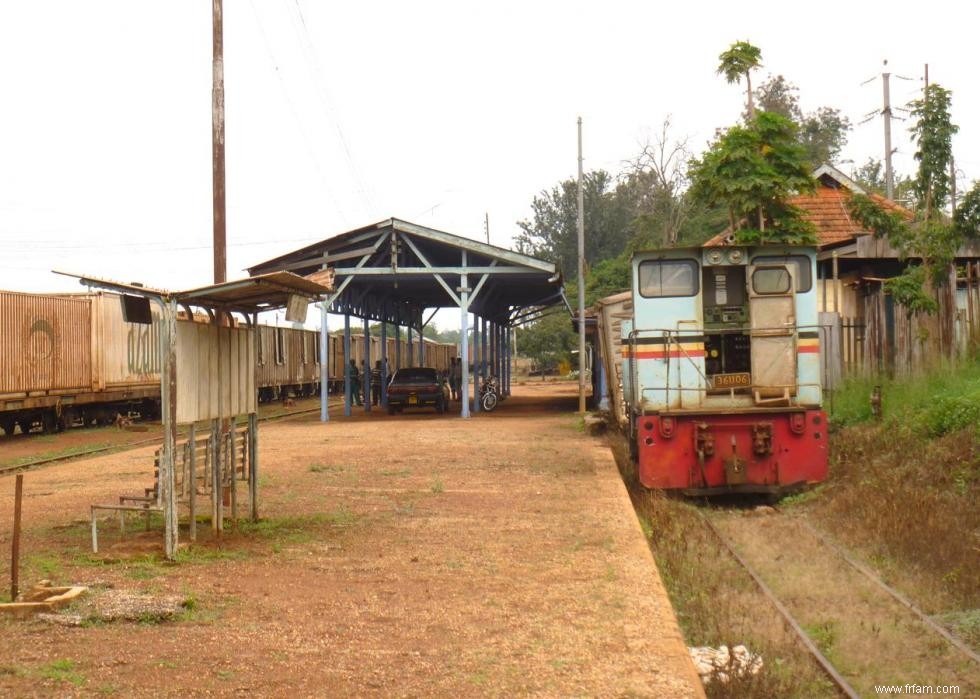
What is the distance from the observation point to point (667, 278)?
40.9 ft

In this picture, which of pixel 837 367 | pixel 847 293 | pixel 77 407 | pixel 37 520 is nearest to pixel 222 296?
pixel 37 520

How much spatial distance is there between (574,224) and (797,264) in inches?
2375

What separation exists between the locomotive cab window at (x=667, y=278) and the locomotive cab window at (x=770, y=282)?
71 cm

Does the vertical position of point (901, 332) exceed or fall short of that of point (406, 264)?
it falls short

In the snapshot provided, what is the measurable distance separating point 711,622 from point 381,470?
26.3 feet

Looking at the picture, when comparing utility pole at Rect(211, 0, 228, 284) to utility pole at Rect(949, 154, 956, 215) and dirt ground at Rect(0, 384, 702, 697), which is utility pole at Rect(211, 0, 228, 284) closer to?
dirt ground at Rect(0, 384, 702, 697)

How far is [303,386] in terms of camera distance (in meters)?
45.3

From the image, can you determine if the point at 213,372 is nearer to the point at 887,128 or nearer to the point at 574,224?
the point at 887,128

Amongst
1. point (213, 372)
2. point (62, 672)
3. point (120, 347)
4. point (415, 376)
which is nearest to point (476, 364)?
point (415, 376)

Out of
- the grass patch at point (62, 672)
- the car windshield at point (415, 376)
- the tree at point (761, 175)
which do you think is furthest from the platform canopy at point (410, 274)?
the grass patch at point (62, 672)

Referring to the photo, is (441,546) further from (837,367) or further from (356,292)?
(356,292)

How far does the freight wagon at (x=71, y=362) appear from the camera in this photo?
20922mm

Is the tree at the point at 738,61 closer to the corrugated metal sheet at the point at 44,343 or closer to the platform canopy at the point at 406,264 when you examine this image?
the platform canopy at the point at 406,264

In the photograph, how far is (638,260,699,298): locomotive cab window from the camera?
1241cm
